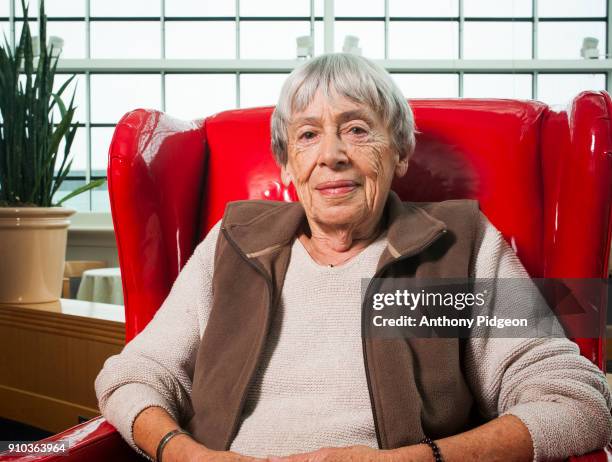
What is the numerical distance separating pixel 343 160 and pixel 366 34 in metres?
4.61

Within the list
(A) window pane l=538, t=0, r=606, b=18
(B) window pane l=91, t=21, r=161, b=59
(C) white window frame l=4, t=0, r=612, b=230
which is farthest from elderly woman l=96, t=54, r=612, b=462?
(A) window pane l=538, t=0, r=606, b=18

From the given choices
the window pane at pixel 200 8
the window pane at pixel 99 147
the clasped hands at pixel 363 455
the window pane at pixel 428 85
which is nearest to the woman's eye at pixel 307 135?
the clasped hands at pixel 363 455

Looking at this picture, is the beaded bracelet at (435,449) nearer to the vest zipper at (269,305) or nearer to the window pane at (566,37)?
the vest zipper at (269,305)

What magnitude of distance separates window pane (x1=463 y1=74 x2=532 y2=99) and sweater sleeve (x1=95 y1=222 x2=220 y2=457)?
465 cm

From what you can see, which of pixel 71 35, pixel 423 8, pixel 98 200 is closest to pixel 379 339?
pixel 98 200

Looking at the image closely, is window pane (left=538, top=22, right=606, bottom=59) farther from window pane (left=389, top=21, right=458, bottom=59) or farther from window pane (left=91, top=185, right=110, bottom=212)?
window pane (left=91, top=185, right=110, bottom=212)

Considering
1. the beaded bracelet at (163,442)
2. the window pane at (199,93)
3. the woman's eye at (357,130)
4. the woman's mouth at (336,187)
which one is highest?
the window pane at (199,93)

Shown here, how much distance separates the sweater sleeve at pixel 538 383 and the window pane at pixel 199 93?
4527mm

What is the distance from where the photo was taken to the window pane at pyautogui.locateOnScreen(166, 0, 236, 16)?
5.80 m

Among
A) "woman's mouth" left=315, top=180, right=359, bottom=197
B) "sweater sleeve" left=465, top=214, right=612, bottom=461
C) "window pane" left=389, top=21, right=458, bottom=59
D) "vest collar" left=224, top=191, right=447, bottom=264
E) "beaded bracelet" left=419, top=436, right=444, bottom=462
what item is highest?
"window pane" left=389, top=21, right=458, bottom=59

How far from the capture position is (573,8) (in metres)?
6.10

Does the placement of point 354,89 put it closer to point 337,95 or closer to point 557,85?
point 337,95

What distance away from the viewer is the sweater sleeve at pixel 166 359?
46.1 inches

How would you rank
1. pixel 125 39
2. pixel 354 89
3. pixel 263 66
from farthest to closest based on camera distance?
pixel 125 39, pixel 263 66, pixel 354 89
